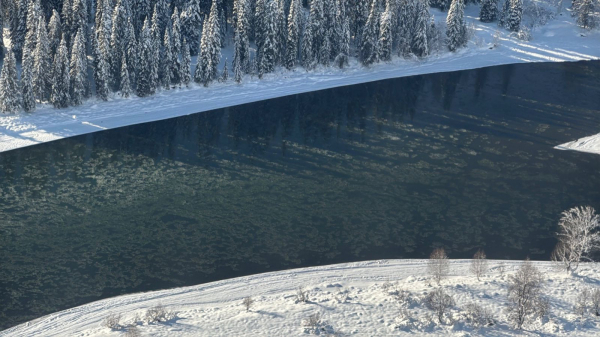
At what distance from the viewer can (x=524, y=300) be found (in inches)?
1914

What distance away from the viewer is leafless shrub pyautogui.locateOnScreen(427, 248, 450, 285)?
179 feet

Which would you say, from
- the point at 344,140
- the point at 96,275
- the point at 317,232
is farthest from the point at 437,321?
the point at 344,140

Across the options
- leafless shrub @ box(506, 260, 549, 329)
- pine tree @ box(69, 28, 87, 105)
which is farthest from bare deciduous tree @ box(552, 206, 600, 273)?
pine tree @ box(69, 28, 87, 105)

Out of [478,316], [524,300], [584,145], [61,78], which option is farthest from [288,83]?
[524,300]

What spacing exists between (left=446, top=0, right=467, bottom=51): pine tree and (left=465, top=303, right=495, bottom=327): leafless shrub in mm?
78179

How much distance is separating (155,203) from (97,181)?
929cm

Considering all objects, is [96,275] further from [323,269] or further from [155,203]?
[323,269]

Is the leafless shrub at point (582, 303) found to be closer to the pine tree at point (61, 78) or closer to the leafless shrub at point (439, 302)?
the leafless shrub at point (439, 302)

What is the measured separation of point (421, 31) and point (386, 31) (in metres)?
7.15

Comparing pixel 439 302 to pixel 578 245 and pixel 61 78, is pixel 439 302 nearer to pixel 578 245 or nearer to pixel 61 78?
pixel 578 245

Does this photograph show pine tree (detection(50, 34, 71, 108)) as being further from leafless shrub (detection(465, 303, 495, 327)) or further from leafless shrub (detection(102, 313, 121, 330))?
leafless shrub (detection(465, 303, 495, 327))

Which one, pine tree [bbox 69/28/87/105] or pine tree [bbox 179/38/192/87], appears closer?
pine tree [bbox 69/28/87/105]

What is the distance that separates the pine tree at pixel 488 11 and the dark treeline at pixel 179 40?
568 centimetres

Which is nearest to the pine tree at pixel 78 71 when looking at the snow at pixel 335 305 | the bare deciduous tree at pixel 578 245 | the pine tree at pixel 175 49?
the pine tree at pixel 175 49
